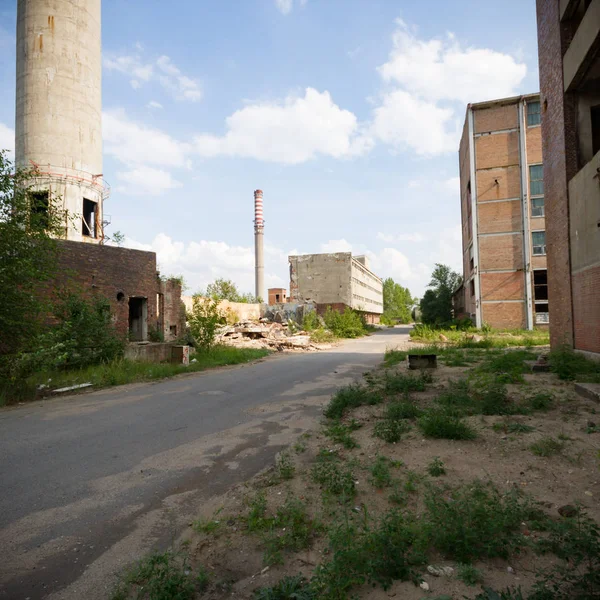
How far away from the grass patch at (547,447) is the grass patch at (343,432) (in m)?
2.16

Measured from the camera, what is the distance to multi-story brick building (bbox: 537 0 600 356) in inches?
394

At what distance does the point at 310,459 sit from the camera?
4965 mm

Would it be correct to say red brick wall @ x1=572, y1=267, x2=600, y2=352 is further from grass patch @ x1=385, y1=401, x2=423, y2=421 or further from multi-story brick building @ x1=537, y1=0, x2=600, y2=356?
grass patch @ x1=385, y1=401, x2=423, y2=421

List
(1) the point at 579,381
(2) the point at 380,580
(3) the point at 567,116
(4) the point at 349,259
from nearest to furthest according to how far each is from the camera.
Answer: (2) the point at 380,580 < (1) the point at 579,381 < (3) the point at 567,116 < (4) the point at 349,259

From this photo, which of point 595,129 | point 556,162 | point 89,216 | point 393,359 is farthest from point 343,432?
point 89,216

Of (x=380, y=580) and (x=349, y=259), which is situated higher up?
(x=349, y=259)

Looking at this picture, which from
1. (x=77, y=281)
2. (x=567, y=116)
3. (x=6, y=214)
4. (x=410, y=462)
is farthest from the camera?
(x=77, y=281)

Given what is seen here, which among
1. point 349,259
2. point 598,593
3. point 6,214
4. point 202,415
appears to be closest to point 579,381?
point 598,593

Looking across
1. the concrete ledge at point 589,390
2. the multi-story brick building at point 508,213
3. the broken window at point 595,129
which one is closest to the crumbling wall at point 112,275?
the concrete ledge at point 589,390

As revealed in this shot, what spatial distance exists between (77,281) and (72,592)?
13.1m

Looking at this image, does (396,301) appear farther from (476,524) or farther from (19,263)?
(476,524)

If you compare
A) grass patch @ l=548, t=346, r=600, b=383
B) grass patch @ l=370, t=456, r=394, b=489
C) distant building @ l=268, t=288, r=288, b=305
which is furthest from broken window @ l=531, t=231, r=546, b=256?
distant building @ l=268, t=288, r=288, b=305

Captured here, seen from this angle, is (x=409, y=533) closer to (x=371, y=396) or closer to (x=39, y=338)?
(x=371, y=396)

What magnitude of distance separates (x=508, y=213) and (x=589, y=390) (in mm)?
23743
